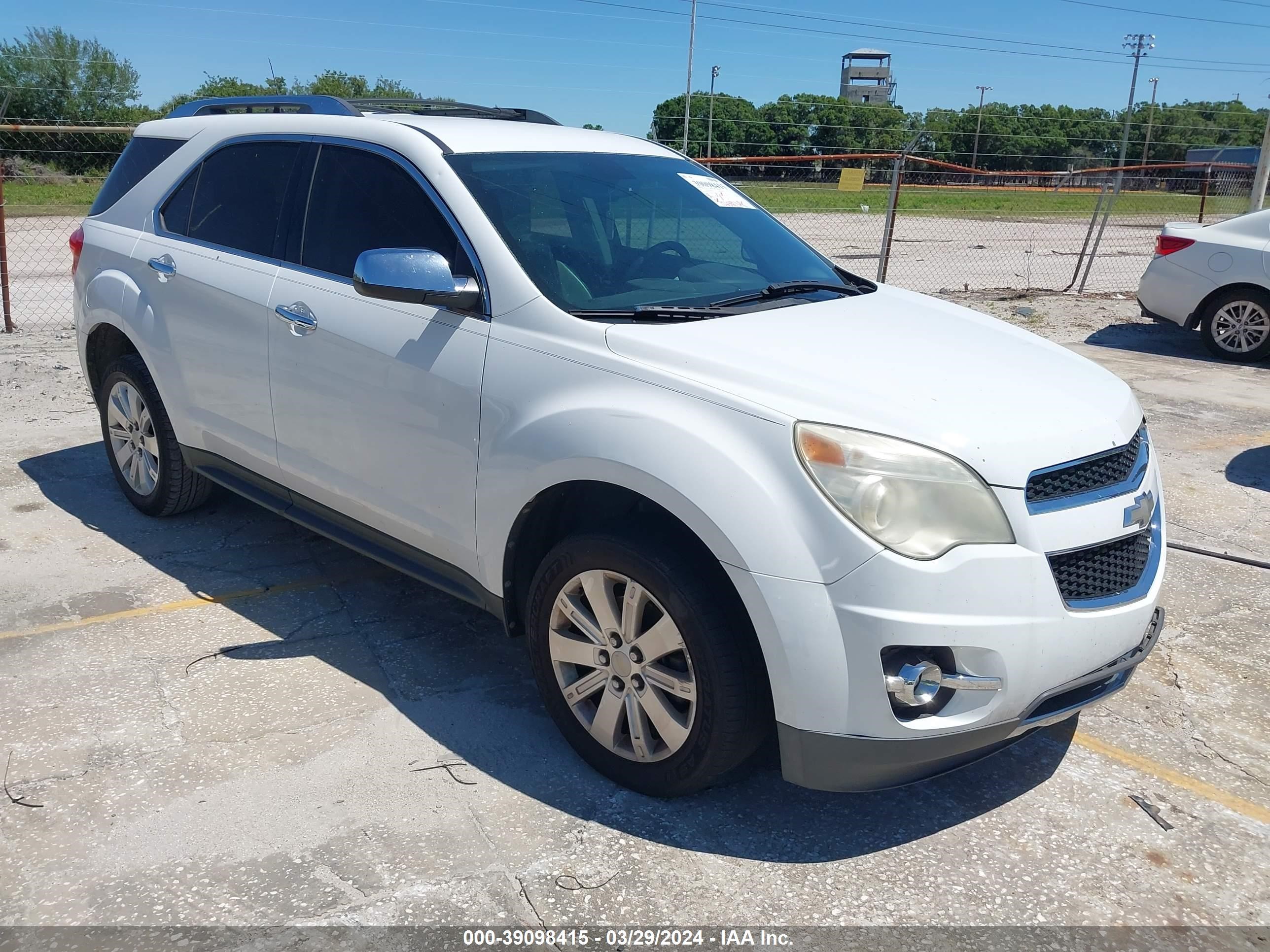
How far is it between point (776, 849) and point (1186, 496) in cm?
424

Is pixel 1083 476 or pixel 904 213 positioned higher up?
pixel 904 213

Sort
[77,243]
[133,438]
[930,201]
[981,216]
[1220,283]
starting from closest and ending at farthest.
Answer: [133,438]
[77,243]
[1220,283]
[981,216]
[930,201]

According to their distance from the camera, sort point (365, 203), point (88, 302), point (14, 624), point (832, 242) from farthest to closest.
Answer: point (832, 242) < point (88, 302) < point (14, 624) < point (365, 203)

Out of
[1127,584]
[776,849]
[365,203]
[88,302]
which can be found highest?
[365,203]

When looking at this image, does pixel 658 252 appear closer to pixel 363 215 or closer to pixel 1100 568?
Answer: pixel 363 215

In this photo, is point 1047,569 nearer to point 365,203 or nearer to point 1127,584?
point 1127,584

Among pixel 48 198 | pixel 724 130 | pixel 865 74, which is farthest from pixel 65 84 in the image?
pixel 865 74

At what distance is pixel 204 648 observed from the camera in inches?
161

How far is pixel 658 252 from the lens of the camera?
383 centimetres

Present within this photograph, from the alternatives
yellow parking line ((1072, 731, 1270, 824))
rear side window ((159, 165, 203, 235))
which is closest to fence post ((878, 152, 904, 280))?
rear side window ((159, 165, 203, 235))

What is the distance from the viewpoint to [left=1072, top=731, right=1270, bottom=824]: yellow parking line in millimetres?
3236

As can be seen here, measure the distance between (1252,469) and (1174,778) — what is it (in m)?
3.98

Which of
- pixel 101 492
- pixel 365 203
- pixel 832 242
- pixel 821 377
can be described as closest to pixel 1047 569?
pixel 821 377

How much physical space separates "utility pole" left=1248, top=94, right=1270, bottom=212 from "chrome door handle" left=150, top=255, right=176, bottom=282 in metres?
16.0
